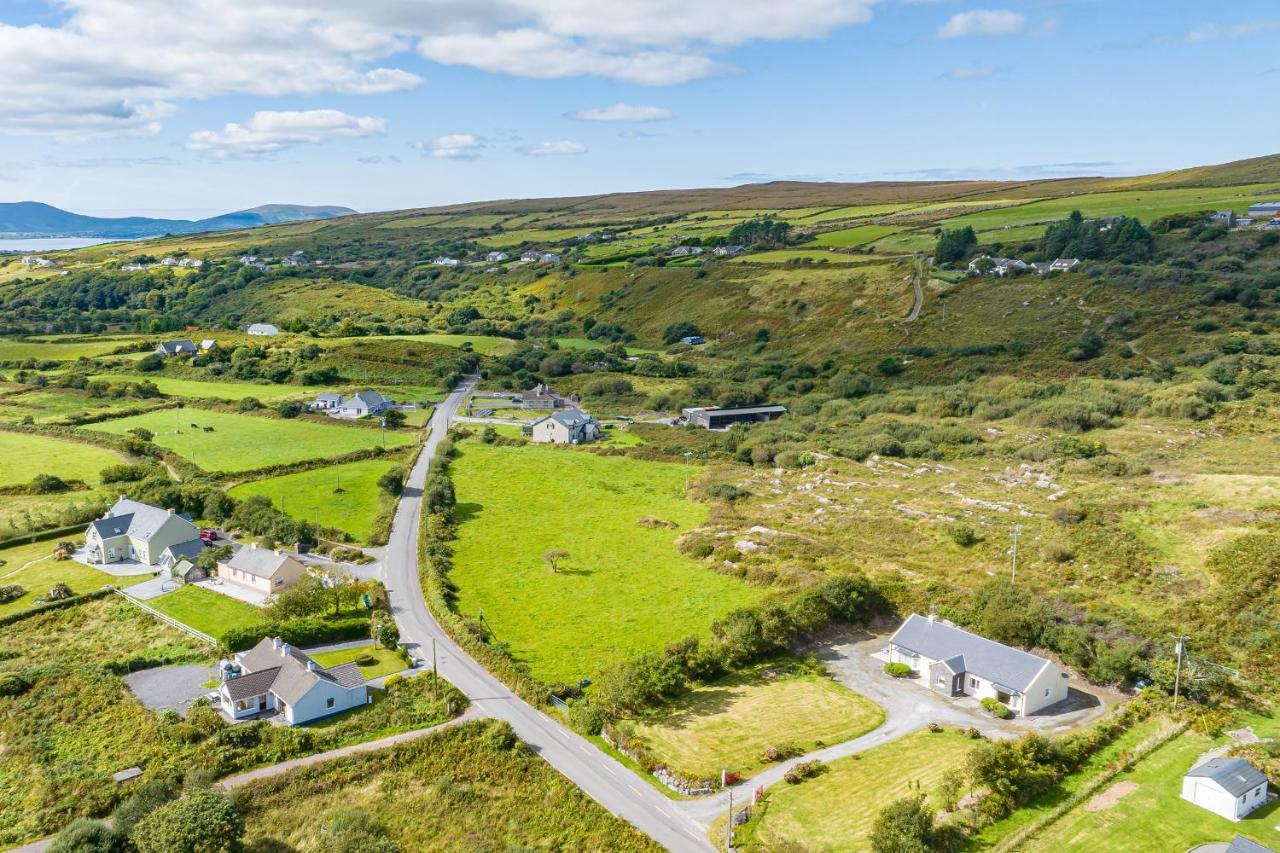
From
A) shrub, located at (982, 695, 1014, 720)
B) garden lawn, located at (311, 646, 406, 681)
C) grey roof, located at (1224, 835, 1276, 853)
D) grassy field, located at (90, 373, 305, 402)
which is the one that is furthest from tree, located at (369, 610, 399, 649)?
grassy field, located at (90, 373, 305, 402)

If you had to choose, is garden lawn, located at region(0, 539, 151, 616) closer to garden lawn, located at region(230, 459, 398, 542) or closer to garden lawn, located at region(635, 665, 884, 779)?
garden lawn, located at region(230, 459, 398, 542)

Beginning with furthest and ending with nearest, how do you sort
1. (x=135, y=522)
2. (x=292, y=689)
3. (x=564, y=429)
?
(x=564, y=429) → (x=135, y=522) → (x=292, y=689)

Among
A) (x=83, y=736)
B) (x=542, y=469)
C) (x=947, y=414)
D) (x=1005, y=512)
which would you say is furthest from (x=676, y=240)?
(x=83, y=736)

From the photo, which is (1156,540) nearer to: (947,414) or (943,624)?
(943,624)

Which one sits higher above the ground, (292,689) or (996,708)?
(292,689)

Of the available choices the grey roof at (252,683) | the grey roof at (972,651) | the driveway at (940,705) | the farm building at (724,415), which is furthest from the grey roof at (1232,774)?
the farm building at (724,415)

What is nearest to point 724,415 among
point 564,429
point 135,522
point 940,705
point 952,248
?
point 564,429

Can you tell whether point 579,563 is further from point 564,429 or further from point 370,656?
point 564,429
